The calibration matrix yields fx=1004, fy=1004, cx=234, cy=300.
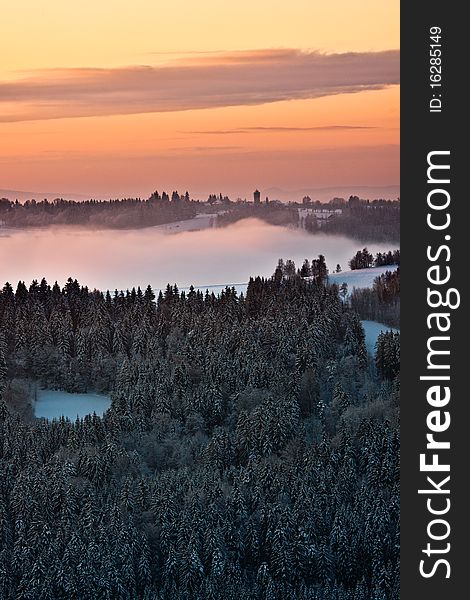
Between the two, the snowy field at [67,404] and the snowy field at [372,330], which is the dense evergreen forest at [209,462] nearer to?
the snowy field at [67,404]

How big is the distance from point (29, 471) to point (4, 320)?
78.5 metres

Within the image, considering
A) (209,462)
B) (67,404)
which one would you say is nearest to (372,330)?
(67,404)

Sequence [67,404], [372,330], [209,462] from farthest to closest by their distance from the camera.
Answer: [372,330] < [67,404] < [209,462]

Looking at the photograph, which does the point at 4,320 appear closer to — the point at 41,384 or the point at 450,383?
the point at 41,384

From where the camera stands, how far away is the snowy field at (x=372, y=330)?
178 metres

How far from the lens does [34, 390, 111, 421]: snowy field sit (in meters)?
167

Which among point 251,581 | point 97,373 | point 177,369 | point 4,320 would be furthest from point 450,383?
point 4,320

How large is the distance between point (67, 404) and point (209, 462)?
50.3 meters

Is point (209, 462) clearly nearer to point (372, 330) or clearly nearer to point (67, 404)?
point (67, 404)

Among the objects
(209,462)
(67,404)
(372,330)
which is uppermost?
(372,330)

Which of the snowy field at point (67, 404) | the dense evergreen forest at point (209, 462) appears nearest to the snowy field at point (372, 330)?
the dense evergreen forest at point (209, 462)

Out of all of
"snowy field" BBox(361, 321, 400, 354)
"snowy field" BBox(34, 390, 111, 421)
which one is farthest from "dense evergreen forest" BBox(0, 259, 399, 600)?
"snowy field" BBox(361, 321, 400, 354)

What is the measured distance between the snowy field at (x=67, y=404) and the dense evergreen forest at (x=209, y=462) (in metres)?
3.59

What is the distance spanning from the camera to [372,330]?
189m
